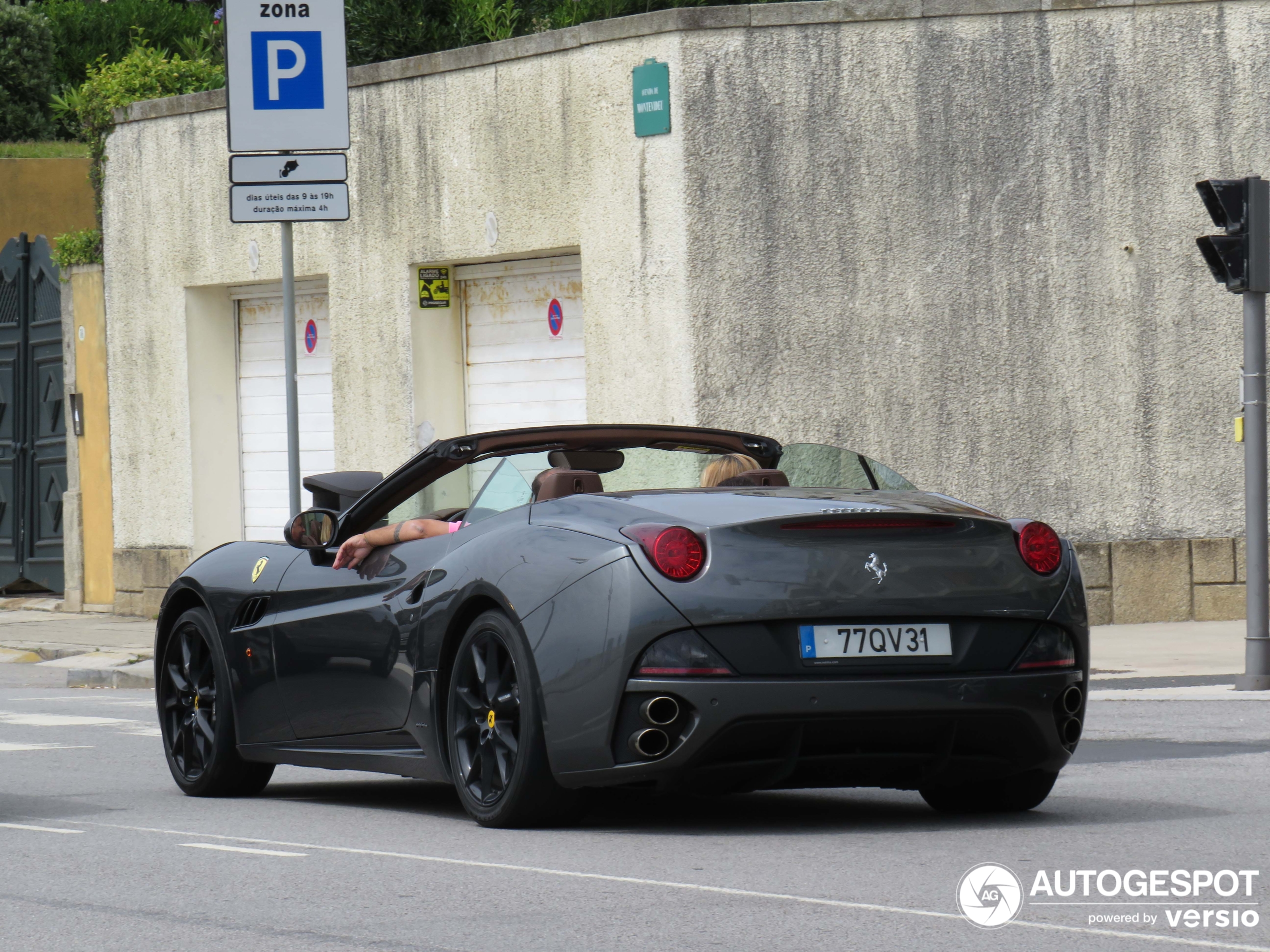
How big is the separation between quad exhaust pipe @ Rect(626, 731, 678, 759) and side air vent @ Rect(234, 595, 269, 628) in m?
2.20

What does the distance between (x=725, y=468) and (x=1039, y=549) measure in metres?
1.23

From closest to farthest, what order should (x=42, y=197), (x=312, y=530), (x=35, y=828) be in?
(x=35, y=828), (x=312, y=530), (x=42, y=197)

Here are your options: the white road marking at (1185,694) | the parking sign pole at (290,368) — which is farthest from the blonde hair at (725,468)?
the parking sign pole at (290,368)

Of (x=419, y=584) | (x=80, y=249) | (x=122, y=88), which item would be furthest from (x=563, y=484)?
(x=80, y=249)

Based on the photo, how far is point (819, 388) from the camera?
1505 centimetres

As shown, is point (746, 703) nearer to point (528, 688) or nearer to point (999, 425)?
point (528, 688)

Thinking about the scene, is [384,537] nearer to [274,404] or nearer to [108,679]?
[108,679]

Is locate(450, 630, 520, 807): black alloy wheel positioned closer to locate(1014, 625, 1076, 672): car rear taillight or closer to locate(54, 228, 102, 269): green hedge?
locate(1014, 625, 1076, 672): car rear taillight

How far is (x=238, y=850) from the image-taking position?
6340 mm

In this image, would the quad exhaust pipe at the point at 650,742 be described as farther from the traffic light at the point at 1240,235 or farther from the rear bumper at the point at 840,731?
the traffic light at the point at 1240,235

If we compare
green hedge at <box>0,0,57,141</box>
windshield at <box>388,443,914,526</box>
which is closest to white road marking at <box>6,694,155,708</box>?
windshield at <box>388,443,914,526</box>

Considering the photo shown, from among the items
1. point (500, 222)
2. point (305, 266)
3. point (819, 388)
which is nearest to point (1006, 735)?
point (819, 388)

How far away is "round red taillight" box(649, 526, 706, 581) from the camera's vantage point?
19.3ft
